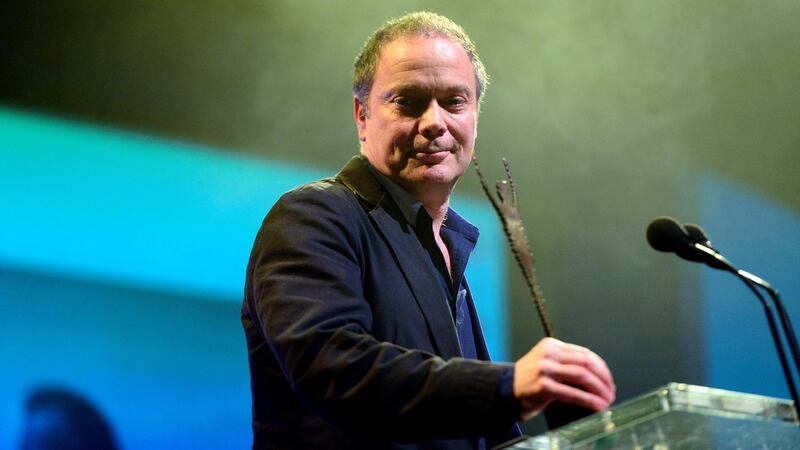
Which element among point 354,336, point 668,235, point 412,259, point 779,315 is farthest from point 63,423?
point 779,315

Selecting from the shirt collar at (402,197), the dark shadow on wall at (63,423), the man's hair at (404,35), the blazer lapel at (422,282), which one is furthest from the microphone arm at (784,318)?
the dark shadow on wall at (63,423)

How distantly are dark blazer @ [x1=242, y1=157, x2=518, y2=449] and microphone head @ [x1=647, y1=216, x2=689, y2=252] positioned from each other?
400mm

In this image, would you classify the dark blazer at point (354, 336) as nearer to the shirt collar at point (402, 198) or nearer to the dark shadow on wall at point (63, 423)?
the shirt collar at point (402, 198)

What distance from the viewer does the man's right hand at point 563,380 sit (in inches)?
41.8

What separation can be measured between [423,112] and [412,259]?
33cm

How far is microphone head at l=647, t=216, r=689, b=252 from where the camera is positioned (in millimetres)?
1364

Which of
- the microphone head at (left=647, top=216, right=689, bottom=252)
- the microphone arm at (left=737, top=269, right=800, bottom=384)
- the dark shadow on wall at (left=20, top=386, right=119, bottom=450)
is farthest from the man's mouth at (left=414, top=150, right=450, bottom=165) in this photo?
the dark shadow on wall at (left=20, top=386, right=119, bottom=450)

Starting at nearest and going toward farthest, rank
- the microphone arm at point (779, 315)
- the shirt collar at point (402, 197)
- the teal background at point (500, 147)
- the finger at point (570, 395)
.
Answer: the finger at point (570, 395)
the microphone arm at point (779, 315)
the shirt collar at point (402, 197)
the teal background at point (500, 147)

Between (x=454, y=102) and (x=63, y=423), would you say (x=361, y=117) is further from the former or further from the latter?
(x=63, y=423)

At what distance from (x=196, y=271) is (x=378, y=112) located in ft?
4.60

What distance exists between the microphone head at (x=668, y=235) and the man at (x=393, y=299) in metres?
0.37

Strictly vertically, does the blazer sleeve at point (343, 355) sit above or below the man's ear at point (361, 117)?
below

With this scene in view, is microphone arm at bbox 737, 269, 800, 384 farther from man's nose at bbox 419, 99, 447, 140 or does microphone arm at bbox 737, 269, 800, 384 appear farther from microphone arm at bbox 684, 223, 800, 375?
man's nose at bbox 419, 99, 447, 140

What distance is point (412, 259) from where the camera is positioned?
5.18 ft
